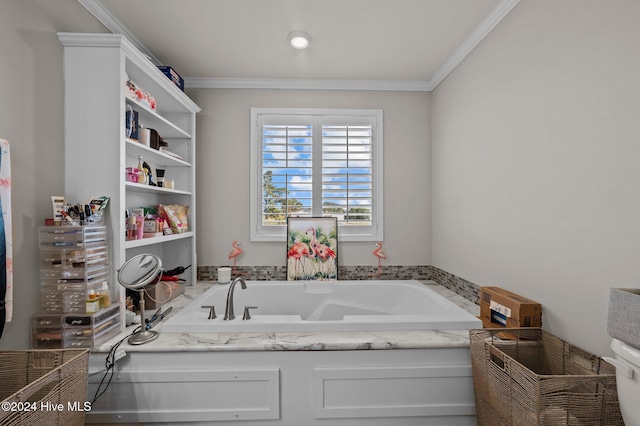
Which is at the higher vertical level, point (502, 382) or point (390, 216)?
point (390, 216)

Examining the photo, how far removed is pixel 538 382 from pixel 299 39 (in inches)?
85.9

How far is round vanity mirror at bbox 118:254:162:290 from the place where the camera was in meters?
1.42

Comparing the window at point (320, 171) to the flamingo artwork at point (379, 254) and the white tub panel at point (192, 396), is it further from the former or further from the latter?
the white tub panel at point (192, 396)

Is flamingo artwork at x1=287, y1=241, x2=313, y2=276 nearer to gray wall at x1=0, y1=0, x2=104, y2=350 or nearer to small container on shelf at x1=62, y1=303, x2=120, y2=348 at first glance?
small container on shelf at x1=62, y1=303, x2=120, y2=348

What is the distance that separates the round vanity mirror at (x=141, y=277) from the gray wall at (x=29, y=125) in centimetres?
42

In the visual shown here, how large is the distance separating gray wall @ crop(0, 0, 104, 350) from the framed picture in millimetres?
1550

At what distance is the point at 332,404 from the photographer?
1444mm

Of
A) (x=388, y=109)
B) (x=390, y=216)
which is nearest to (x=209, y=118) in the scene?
(x=388, y=109)

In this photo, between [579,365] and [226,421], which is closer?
[579,365]

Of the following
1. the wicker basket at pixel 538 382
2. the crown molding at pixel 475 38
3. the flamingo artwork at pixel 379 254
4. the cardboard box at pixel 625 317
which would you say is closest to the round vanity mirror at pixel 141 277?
the wicker basket at pixel 538 382

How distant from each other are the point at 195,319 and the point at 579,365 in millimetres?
1855

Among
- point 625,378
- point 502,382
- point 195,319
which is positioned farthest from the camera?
point 195,319

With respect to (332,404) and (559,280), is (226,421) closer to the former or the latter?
(332,404)

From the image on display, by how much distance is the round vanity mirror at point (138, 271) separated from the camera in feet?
4.65
